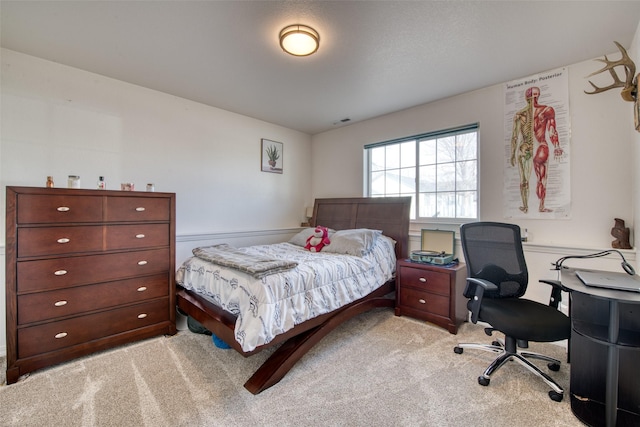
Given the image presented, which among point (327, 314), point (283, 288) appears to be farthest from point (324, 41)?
point (327, 314)

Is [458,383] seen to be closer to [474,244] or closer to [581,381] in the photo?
[581,381]

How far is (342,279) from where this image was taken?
2.54 metres

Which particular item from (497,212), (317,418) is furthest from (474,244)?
(317,418)

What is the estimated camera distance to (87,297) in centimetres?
223

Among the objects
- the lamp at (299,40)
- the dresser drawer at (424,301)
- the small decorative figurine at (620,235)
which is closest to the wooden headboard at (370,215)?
the dresser drawer at (424,301)

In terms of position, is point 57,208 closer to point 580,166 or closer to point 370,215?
point 370,215

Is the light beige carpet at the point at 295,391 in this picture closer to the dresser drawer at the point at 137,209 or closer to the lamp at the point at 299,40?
the dresser drawer at the point at 137,209

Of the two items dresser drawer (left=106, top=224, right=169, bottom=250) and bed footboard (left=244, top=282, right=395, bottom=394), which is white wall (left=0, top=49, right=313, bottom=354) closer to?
dresser drawer (left=106, top=224, right=169, bottom=250)

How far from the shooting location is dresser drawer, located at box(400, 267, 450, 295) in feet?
9.06

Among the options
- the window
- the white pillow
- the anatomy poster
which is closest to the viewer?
the anatomy poster

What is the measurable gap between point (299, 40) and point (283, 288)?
184cm

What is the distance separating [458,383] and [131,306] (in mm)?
2735

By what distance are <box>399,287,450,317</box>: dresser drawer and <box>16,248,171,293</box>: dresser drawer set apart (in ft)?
8.25

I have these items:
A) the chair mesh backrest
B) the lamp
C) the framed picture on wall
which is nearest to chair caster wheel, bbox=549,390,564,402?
the chair mesh backrest
